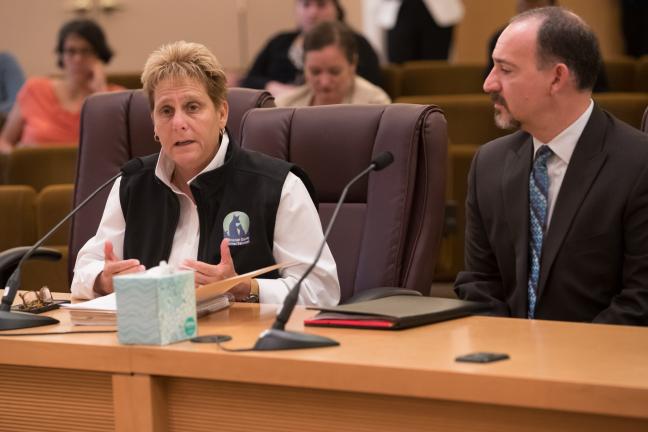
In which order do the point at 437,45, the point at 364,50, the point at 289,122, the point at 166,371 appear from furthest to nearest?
1. the point at 437,45
2. the point at 364,50
3. the point at 289,122
4. the point at 166,371

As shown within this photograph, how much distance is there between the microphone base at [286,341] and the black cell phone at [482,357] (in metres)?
0.22

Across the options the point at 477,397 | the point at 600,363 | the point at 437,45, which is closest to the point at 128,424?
the point at 477,397

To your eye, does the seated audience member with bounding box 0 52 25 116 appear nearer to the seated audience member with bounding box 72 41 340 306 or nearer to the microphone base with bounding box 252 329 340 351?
the seated audience member with bounding box 72 41 340 306

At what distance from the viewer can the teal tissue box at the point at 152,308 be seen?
1734 millimetres

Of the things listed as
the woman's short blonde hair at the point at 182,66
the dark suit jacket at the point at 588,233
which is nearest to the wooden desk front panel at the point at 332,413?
the dark suit jacket at the point at 588,233

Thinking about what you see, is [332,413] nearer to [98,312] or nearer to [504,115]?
[98,312]

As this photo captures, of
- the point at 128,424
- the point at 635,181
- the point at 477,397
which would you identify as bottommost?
the point at 128,424

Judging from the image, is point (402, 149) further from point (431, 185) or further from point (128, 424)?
point (128, 424)

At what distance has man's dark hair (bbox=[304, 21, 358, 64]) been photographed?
4055 mm

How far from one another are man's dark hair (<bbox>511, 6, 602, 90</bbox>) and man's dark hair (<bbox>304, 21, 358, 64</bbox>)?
173 cm

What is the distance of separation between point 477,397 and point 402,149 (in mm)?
1124

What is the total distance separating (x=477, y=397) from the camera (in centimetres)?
147

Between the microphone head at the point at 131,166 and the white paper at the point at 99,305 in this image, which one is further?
the microphone head at the point at 131,166

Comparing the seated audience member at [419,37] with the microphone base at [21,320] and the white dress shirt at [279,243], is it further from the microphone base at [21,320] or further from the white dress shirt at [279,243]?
the microphone base at [21,320]
